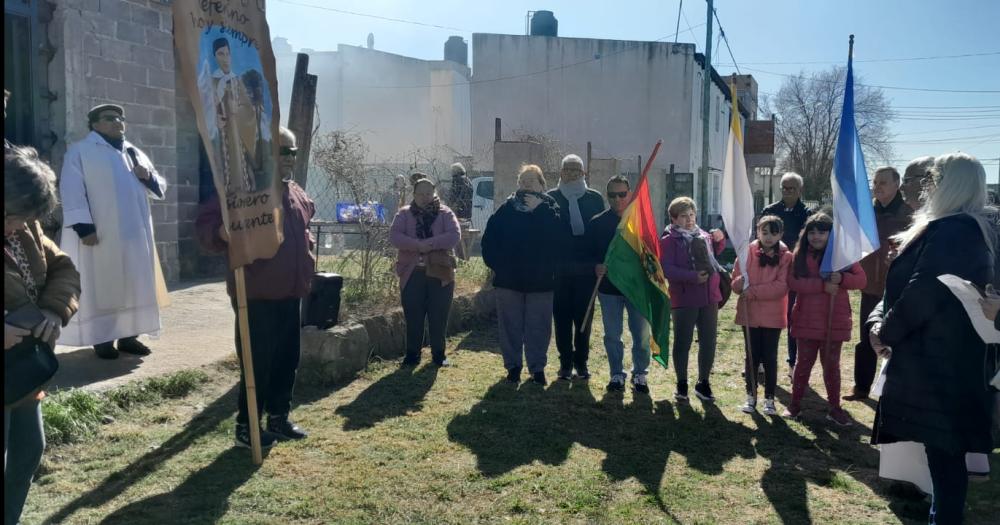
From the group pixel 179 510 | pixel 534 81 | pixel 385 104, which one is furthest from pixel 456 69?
pixel 179 510

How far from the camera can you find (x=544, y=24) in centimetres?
3192

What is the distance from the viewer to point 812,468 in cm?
468

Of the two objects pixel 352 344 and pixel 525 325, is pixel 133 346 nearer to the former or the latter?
pixel 352 344

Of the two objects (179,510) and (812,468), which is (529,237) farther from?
(179,510)

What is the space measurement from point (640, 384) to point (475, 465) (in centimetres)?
221

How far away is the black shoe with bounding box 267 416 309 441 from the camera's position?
4.84 meters

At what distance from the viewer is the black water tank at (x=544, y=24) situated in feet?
105

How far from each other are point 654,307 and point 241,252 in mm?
3295

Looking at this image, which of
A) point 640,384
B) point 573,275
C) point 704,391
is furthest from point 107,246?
point 704,391

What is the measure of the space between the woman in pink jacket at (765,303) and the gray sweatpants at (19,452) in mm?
4566

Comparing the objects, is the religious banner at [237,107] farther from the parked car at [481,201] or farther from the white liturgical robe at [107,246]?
the parked car at [481,201]

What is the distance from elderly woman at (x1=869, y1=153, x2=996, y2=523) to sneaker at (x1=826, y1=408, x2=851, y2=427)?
2.11m

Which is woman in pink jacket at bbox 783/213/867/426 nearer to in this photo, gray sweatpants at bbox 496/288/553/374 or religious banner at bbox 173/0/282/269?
gray sweatpants at bbox 496/288/553/374

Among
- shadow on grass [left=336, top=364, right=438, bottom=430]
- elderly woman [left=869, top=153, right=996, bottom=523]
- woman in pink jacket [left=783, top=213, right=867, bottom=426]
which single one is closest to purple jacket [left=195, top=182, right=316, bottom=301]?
shadow on grass [left=336, top=364, right=438, bottom=430]
